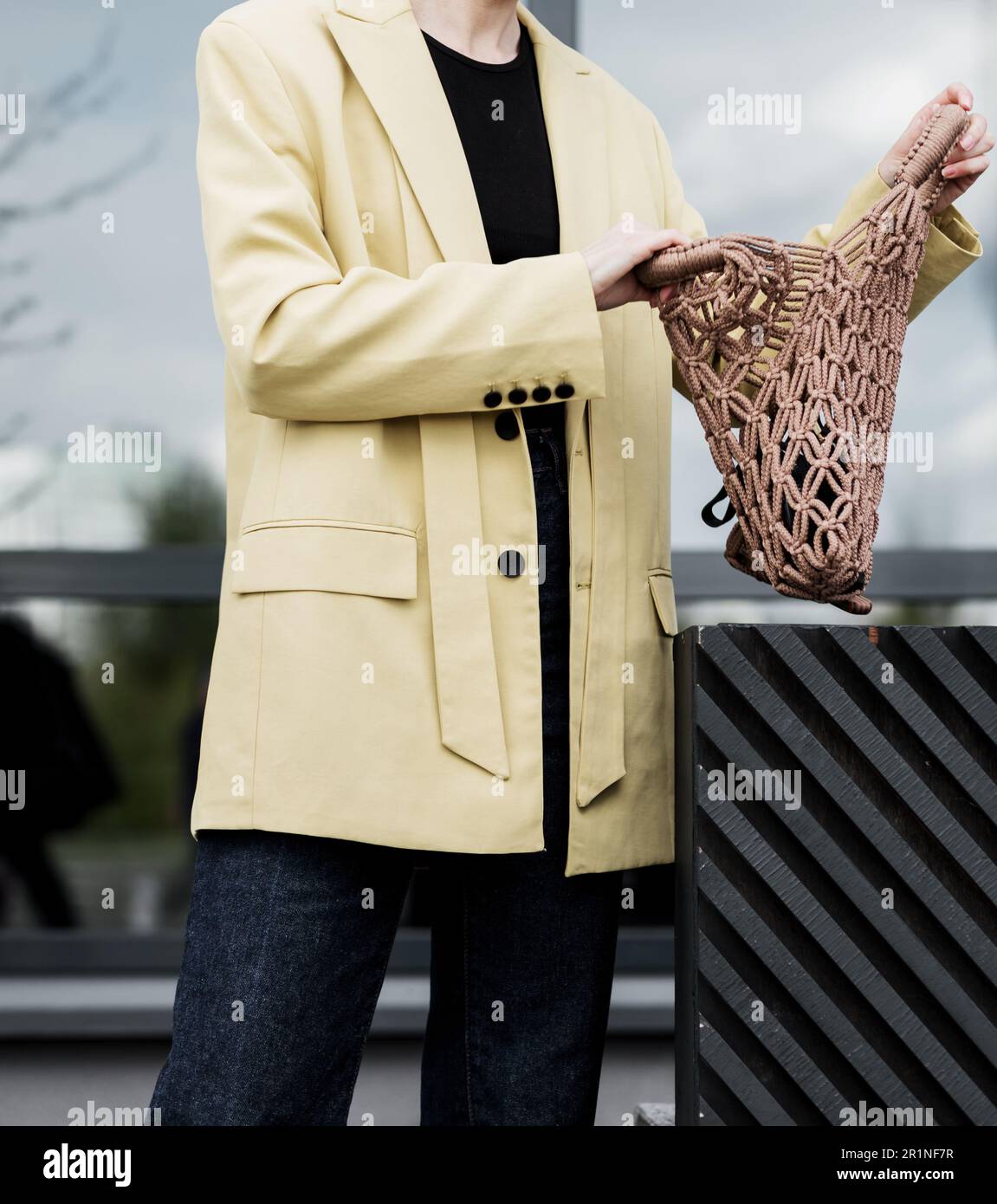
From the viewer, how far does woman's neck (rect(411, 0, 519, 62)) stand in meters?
1.40

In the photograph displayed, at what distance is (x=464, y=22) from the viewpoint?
1404mm

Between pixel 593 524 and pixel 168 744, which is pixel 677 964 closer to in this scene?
pixel 593 524

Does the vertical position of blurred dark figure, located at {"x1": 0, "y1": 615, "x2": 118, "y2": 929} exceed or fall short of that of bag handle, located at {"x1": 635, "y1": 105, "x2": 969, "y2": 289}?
it falls short

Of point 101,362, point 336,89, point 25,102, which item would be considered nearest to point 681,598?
point 101,362

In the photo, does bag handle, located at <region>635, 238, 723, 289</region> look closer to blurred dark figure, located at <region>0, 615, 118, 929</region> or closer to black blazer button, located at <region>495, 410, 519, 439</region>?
black blazer button, located at <region>495, 410, 519, 439</region>

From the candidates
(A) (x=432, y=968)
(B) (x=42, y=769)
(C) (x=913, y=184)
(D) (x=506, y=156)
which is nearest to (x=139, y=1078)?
(B) (x=42, y=769)

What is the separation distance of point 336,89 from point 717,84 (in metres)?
1.86

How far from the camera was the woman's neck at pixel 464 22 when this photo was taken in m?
1.40

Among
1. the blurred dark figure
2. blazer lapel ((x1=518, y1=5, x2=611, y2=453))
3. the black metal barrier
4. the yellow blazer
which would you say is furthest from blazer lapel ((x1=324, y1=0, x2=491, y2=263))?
the blurred dark figure

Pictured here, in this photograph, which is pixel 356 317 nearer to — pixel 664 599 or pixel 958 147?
pixel 664 599

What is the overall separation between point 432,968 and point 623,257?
2.74 ft

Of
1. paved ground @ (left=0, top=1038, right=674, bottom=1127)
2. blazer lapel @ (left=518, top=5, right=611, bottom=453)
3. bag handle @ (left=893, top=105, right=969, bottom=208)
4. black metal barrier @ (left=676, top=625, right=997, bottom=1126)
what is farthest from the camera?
paved ground @ (left=0, top=1038, right=674, bottom=1127)

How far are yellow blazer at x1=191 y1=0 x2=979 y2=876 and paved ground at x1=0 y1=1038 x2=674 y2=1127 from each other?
4.60ft

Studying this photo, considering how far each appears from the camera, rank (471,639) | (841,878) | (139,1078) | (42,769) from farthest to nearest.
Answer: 1. (42,769)
2. (139,1078)
3. (471,639)
4. (841,878)
